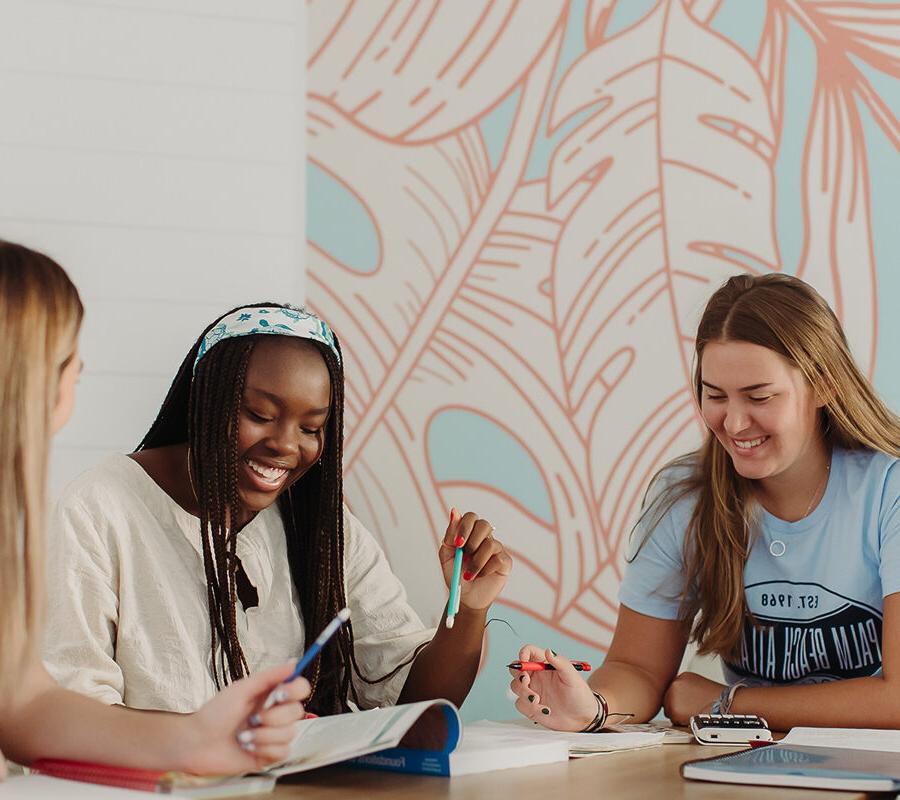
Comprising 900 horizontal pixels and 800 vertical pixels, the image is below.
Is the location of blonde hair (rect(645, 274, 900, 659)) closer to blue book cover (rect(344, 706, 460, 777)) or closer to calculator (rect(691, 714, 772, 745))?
calculator (rect(691, 714, 772, 745))

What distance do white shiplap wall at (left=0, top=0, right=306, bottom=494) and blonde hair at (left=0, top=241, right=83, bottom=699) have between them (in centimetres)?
130

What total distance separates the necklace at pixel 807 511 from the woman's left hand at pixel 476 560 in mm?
426

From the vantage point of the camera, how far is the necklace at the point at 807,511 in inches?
65.9

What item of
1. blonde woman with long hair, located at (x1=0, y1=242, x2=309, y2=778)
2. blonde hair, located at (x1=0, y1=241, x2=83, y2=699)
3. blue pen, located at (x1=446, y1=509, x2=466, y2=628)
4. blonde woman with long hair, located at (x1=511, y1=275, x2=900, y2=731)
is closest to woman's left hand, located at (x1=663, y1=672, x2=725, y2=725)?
blonde woman with long hair, located at (x1=511, y1=275, x2=900, y2=731)

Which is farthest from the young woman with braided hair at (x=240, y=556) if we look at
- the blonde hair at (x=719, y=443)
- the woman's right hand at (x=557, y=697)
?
the blonde hair at (x=719, y=443)

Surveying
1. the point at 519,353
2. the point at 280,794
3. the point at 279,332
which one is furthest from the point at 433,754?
the point at 519,353

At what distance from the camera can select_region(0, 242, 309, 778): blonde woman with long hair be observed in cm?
87

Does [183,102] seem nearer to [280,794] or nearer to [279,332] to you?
[279,332]

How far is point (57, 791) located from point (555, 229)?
5.08 feet

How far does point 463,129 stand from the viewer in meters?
2.28

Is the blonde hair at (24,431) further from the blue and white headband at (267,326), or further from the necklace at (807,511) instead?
the necklace at (807,511)

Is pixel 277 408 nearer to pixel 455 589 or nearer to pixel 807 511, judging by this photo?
pixel 455 589

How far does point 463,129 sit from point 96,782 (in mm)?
1613

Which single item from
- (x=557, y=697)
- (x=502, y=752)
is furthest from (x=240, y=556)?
(x=502, y=752)
